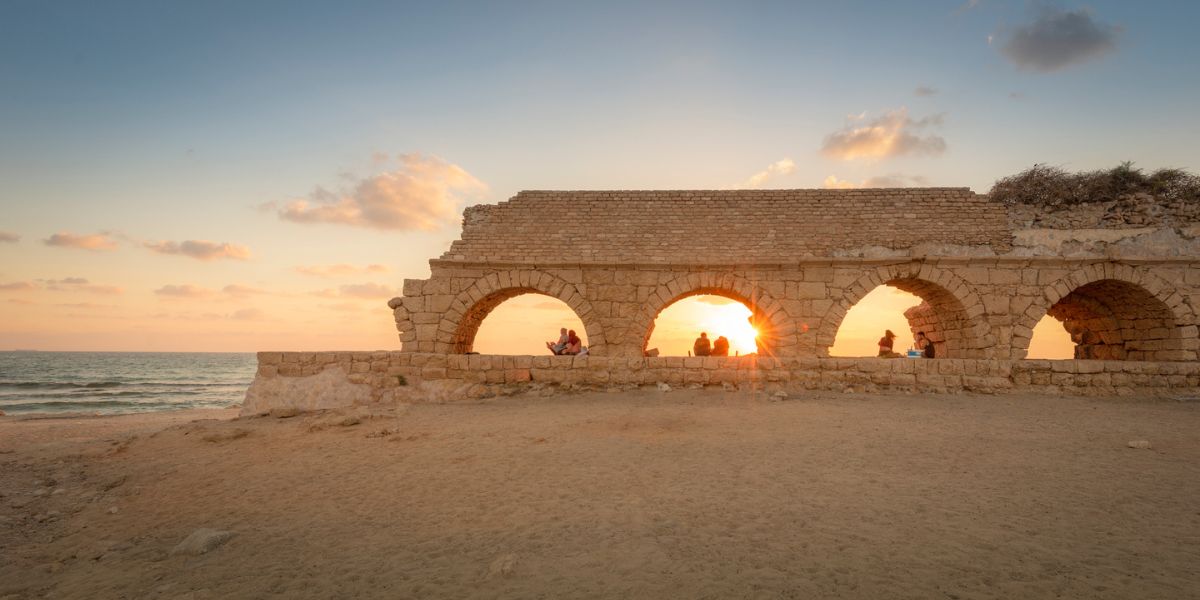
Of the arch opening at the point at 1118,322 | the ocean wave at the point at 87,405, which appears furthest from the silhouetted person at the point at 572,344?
the ocean wave at the point at 87,405

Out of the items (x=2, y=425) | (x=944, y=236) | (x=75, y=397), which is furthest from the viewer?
(x=75, y=397)

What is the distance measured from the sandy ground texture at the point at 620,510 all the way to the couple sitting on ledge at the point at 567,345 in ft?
13.0

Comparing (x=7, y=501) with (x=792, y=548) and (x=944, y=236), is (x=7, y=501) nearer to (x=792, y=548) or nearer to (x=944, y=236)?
(x=792, y=548)

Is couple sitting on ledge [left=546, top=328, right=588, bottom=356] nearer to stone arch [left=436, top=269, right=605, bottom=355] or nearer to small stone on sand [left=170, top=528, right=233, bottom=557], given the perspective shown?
stone arch [left=436, top=269, right=605, bottom=355]

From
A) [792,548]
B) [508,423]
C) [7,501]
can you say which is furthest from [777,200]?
[7,501]

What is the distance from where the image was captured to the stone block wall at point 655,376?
9.90 meters

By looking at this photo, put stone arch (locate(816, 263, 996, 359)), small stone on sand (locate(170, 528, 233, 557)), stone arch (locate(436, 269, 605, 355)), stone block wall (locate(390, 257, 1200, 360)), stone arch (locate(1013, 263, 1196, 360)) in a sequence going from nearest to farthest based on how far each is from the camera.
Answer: small stone on sand (locate(170, 528, 233, 557)) < stone arch (locate(1013, 263, 1196, 360)) < stone block wall (locate(390, 257, 1200, 360)) < stone arch (locate(816, 263, 996, 359)) < stone arch (locate(436, 269, 605, 355))

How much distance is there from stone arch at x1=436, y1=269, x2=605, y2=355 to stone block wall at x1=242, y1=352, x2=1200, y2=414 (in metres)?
0.88

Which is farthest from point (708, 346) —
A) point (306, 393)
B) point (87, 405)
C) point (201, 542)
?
point (87, 405)

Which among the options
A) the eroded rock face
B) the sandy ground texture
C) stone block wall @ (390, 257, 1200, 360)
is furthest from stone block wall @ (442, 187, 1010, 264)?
the sandy ground texture

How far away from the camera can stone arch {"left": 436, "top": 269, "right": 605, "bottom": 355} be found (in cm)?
1128

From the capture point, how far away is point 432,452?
20.4ft

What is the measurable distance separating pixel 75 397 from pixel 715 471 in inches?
1157

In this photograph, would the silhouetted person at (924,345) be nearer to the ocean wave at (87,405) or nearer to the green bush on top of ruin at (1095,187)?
the green bush on top of ruin at (1095,187)
